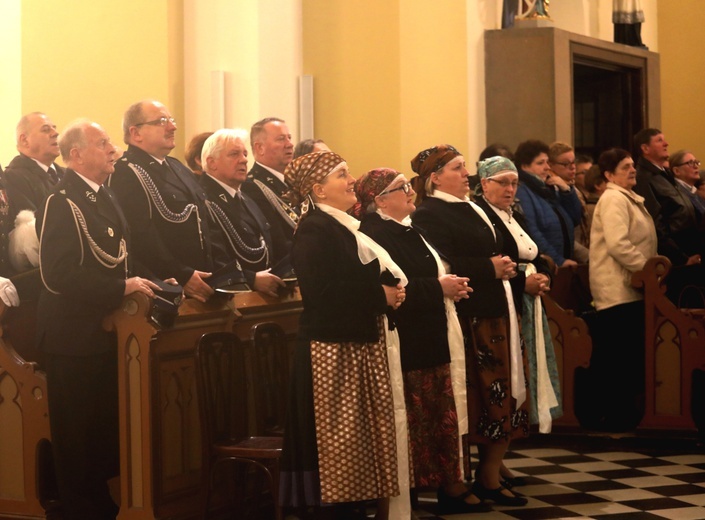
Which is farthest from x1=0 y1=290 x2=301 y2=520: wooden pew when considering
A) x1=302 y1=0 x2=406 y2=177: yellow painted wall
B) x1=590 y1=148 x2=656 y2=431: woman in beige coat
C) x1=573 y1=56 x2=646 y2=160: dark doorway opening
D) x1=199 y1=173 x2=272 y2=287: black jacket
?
x1=573 y1=56 x2=646 y2=160: dark doorway opening

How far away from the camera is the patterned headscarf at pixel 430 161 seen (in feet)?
17.6

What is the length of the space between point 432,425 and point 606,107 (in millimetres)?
6983

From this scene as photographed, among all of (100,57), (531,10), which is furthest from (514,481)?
(531,10)

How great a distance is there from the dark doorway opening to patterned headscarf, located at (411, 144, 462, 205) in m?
5.65

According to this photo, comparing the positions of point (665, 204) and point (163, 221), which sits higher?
point (665, 204)

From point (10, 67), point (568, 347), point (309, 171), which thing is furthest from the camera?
point (10, 67)

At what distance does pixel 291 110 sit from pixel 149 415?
4653mm

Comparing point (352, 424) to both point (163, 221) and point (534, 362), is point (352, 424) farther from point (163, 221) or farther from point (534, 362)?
point (534, 362)

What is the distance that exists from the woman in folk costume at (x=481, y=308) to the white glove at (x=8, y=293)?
185 centimetres

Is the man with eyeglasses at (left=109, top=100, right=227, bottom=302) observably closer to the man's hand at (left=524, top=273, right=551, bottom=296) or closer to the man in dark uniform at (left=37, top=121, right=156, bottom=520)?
the man in dark uniform at (left=37, top=121, right=156, bottom=520)

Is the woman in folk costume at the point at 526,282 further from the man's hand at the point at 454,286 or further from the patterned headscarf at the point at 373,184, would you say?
the patterned headscarf at the point at 373,184

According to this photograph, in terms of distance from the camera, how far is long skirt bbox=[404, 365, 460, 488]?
4.80m

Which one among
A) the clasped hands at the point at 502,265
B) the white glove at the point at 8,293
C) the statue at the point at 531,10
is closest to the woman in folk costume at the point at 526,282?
the clasped hands at the point at 502,265

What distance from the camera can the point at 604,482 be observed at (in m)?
5.98
